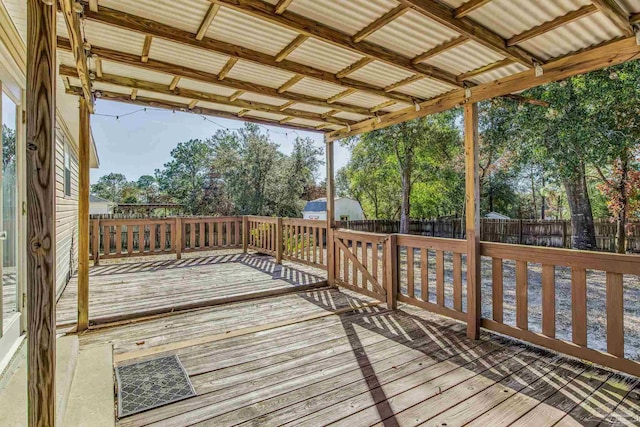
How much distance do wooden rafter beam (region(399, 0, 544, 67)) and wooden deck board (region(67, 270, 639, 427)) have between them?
230 cm

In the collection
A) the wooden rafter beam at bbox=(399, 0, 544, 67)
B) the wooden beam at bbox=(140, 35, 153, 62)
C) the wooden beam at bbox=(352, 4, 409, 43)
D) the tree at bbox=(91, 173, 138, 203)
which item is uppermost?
the tree at bbox=(91, 173, 138, 203)

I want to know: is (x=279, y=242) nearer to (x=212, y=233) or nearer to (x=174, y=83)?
(x=212, y=233)

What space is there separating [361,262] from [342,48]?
119 inches

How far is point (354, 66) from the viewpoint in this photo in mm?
2877

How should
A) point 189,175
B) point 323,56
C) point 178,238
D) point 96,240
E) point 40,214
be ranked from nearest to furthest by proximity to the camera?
point 40,214 → point 323,56 → point 96,240 → point 178,238 → point 189,175

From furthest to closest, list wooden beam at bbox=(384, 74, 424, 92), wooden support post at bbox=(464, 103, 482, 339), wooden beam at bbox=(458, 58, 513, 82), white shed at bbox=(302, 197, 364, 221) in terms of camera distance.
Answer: white shed at bbox=(302, 197, 364, 221)
wooden support post at bbox=(464, 103, 482, 339)
wooden beam at bbox=(384, 74, 424, 92)
wooden beam at bbox=(458, 58, 513, 82)

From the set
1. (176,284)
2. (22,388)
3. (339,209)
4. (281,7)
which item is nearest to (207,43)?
(281,7)

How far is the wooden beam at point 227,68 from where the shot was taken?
2.76 metres

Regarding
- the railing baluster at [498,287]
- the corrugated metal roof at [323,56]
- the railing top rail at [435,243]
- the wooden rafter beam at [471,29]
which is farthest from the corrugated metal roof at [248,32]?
the railing baluster at [498,287]

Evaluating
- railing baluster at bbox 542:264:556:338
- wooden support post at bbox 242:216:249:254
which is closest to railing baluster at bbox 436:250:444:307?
railing baluster at bbox 542:264:556:338

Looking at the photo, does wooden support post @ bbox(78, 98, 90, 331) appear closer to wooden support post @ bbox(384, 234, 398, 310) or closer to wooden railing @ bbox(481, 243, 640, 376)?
wooden support post @ bbox(384, 234, 398, 310)

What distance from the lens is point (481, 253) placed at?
3219 mm

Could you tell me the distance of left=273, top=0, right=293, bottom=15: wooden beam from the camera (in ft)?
6.33

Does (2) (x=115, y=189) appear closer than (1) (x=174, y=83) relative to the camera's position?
No
